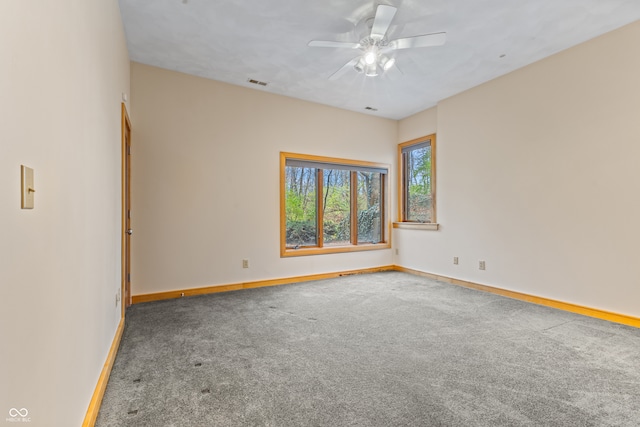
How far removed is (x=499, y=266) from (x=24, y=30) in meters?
4.68

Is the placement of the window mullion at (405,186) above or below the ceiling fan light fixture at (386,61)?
below

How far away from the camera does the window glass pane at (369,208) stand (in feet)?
18.5

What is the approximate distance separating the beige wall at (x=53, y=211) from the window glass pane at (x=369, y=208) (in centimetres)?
421

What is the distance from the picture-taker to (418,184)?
552 cm

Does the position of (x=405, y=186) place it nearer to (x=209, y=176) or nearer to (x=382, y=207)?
(x=382, y=207)

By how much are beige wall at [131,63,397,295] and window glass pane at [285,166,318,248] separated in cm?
27

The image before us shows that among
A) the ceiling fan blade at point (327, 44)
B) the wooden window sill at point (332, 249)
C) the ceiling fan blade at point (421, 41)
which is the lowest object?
the wooden window sill at point (332, 249)

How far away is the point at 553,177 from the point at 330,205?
3047 mm

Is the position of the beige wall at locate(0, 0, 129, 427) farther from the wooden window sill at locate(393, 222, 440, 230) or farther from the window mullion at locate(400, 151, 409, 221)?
the window mullion at locate(400, 151, 409, 221)

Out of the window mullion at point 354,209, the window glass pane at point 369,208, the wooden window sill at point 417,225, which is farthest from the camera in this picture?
the window glass pane at point 369,208

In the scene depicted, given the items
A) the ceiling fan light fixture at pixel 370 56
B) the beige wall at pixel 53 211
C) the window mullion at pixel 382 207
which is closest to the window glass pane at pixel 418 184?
the window mullion at pixel 382 207

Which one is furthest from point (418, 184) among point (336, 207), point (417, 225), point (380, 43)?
point (380, 43)

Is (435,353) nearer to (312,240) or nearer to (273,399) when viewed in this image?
(273,399)

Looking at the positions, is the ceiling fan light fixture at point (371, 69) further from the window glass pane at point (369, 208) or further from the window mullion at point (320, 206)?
the window glass pane at point (369, 208)
